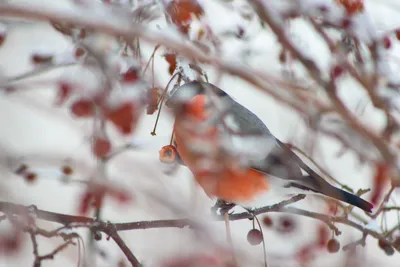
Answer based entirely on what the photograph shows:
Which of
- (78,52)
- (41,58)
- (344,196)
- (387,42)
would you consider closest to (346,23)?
(387,42)

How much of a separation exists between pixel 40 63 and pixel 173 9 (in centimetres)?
57

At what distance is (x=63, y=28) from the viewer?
147cm

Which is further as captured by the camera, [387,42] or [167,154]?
[387,42]

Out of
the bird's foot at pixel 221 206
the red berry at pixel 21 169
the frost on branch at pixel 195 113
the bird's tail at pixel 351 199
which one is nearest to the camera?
the frost on branch at pixel 195 113

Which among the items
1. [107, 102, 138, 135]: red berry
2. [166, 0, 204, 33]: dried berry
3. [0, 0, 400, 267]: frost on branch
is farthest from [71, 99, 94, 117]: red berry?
[166, 0, 204, 33]: dried berry

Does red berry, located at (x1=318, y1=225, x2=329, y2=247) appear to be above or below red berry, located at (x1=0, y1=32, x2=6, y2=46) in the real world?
below

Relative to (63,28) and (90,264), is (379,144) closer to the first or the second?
(90,264)

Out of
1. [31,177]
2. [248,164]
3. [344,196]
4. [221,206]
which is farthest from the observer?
[31,177]

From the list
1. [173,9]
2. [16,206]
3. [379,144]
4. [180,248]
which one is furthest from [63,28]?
[379,144]

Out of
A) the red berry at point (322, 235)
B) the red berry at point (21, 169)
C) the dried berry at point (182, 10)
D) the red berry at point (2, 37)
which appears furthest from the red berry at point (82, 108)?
the red berry at point (322, 235)

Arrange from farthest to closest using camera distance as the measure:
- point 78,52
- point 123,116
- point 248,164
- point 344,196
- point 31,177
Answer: point 31,177 < point 78,52 < point 344,196 < point 248,164 < point 123,116

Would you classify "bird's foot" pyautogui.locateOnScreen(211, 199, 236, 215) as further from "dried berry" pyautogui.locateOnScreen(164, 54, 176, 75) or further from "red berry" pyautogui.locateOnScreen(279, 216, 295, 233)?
"dried berry" pyautogui.locateOnScreen(164, 54, 176, 75)

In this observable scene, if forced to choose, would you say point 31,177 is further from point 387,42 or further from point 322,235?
point 387,42

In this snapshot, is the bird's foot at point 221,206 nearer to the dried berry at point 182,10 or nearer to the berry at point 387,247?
the berry at point 387,247
